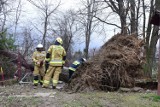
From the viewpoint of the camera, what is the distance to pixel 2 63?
13.1 meters

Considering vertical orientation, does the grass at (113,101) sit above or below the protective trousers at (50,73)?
below

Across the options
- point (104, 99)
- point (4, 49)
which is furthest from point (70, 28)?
point (104, 99)

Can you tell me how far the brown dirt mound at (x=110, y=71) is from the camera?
345 inches

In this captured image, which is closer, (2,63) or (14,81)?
(14,81)

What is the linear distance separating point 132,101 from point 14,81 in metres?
6.43

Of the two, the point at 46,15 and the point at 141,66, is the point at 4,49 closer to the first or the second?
the point at 141,66

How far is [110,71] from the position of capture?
8.95 meters

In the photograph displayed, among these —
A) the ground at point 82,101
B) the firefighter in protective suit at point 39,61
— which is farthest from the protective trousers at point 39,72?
the ground at point 82,101

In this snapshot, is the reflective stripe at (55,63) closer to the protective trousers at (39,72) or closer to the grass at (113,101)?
the protective trousers at (39,72)

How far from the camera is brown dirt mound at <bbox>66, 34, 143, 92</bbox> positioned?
8.77 metres

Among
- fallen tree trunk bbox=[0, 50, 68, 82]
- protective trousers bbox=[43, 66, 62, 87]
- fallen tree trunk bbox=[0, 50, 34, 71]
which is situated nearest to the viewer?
protective trousers bbox=[43, 66, 62, 87]

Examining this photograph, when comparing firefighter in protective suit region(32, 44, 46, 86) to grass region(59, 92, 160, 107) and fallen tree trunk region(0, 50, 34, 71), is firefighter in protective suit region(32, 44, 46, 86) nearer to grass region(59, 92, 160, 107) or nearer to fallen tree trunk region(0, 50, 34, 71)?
fallen tree trunk region(0, 50, 34, 71)

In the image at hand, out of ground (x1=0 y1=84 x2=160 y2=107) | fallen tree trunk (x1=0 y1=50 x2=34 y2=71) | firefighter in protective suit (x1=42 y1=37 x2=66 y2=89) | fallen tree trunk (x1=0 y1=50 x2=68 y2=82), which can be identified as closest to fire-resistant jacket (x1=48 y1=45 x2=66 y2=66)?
firefighter in protective suit (x1=42 y1=37 x2=66 y2=89)

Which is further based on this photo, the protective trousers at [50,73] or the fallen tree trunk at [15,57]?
the fallen tree trunk at [15,57]
